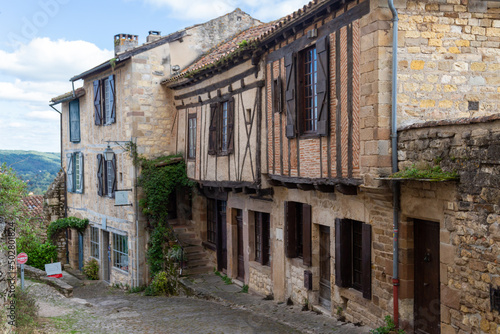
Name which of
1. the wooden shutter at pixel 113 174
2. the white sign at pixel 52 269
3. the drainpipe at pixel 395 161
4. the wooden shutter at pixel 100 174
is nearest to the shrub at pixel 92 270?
the wooden shutter at pixel 100 174

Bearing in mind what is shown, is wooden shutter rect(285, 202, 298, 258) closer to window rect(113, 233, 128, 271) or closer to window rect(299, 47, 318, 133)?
window rect(299, 47, 318, 133)

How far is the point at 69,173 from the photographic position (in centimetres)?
2191

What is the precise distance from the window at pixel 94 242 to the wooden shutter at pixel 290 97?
12.3 m

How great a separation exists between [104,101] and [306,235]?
35.3 ft

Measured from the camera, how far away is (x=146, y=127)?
1661 centimetres

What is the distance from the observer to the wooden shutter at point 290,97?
9.89m

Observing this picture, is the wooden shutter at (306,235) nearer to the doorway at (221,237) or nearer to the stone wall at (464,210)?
the stone wall at (464,210)

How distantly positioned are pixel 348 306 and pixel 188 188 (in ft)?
27.9

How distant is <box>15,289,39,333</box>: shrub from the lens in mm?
8711

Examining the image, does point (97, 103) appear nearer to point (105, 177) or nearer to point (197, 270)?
point (105, 177)

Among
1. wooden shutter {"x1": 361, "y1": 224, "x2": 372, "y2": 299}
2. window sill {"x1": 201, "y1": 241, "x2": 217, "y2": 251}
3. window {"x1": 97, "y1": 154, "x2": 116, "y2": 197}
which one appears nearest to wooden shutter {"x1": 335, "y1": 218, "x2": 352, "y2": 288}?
wooden shutter {"x1": 361, "y1": 224, "x2": 372, "y2": 299}

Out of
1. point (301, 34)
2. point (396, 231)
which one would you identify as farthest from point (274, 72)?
point (396, 231)

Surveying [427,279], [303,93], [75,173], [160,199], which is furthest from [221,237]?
[75,173]

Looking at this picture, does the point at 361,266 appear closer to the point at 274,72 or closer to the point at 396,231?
the point at 396,231
